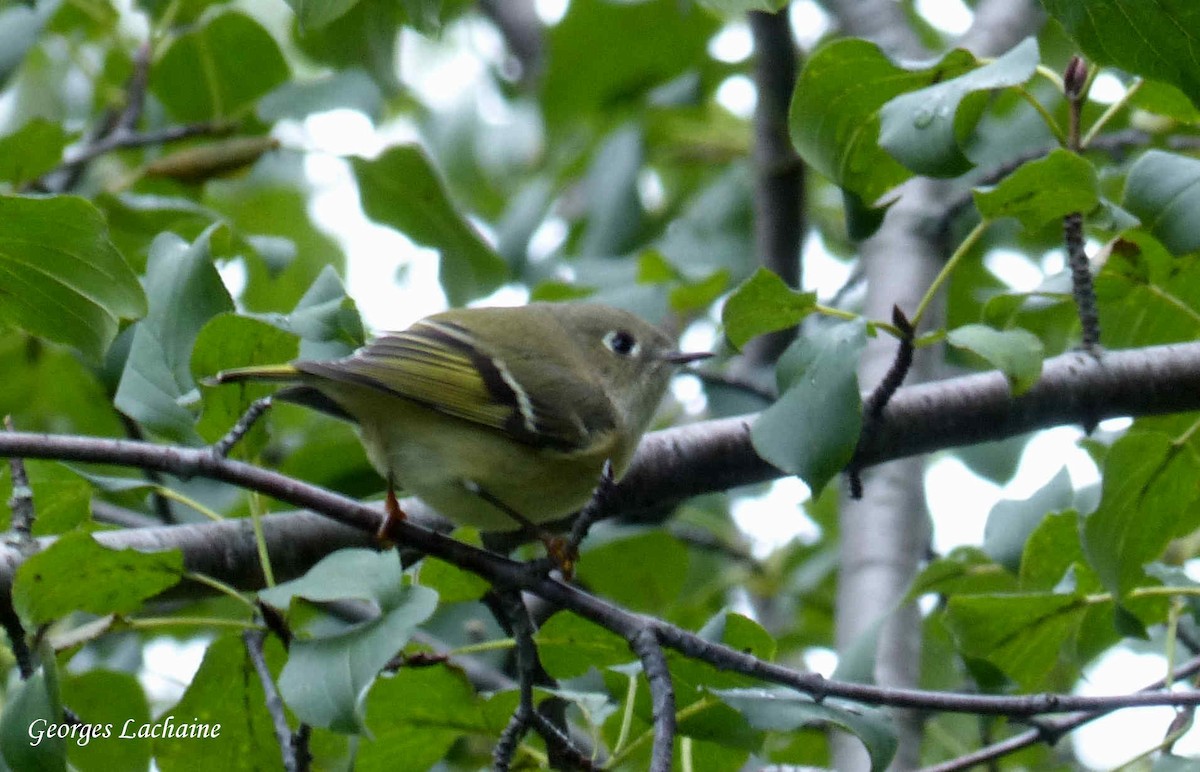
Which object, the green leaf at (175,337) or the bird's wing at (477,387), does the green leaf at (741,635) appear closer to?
the bird's wing at (477,387)

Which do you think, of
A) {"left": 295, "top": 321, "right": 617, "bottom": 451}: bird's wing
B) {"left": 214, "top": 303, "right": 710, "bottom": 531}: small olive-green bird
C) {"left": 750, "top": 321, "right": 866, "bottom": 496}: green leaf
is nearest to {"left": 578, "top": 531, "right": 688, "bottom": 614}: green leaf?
{"left": 214, "top": 303, "right": 710, "bottom": 531}: small olive-green bird

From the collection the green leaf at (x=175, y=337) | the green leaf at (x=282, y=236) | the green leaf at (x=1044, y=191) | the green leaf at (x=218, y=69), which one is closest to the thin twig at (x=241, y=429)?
the green leaf at (x=175, y=337)

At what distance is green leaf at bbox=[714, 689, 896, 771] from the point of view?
174 centimetres

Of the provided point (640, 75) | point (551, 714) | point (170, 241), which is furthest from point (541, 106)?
point (551, 714)

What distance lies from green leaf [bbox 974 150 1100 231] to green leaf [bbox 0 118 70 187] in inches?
76.7

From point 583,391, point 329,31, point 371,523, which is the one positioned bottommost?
point 371,523

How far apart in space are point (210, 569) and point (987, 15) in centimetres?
277

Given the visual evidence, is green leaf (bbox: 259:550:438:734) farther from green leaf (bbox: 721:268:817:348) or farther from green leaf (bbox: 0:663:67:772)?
green leaf (bbox: 721:268:817:348)

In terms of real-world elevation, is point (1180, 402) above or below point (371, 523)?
above

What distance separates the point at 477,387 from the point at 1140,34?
1.37 meters

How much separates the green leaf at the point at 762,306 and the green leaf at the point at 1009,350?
23cm

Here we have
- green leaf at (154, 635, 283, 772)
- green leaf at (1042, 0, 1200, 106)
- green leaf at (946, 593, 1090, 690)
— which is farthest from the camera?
green leaf at (946, 593, 1090, 690)

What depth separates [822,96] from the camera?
6.63 ft

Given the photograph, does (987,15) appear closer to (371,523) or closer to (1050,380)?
(1050,380)
